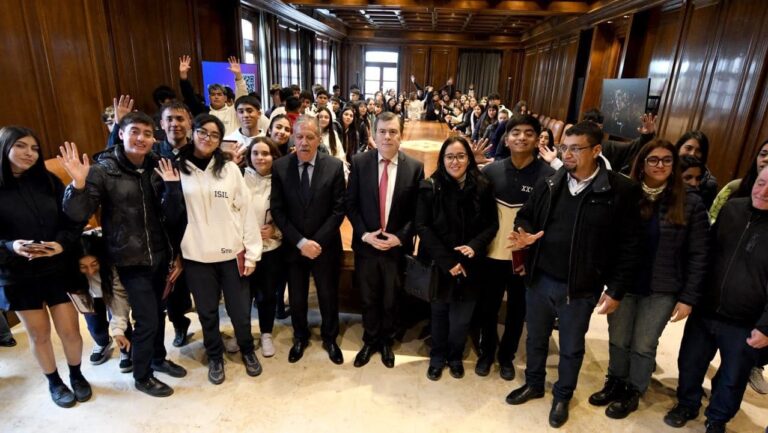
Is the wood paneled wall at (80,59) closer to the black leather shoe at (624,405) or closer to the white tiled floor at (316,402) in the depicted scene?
the white tiled floor at (316,402)

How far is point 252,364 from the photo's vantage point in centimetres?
256

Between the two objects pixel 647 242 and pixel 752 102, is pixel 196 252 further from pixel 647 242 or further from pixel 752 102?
pixel 752 102

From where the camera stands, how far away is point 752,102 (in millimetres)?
4160

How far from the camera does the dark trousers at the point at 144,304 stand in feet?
7.07

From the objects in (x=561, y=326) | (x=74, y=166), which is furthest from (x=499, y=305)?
(x=74, y=166)

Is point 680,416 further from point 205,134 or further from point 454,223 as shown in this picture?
point 205,134

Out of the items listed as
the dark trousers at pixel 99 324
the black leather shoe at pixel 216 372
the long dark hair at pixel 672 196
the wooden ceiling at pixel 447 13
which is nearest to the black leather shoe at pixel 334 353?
the black leather shoe at pixel 216 372

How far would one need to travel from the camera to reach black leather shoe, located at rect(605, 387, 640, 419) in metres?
2.29

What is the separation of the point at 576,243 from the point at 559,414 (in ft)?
3.24

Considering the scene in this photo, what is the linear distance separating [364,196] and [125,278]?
134 centimetres

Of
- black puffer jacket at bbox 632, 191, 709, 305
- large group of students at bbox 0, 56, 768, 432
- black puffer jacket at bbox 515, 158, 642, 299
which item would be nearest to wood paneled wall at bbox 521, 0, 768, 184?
large group of students at bbox 0, 56, 768, 432

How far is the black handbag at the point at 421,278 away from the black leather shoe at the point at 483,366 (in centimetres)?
63

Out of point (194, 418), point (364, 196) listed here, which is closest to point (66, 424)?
point (194, 418)

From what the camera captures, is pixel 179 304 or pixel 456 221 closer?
pixel 456 221
